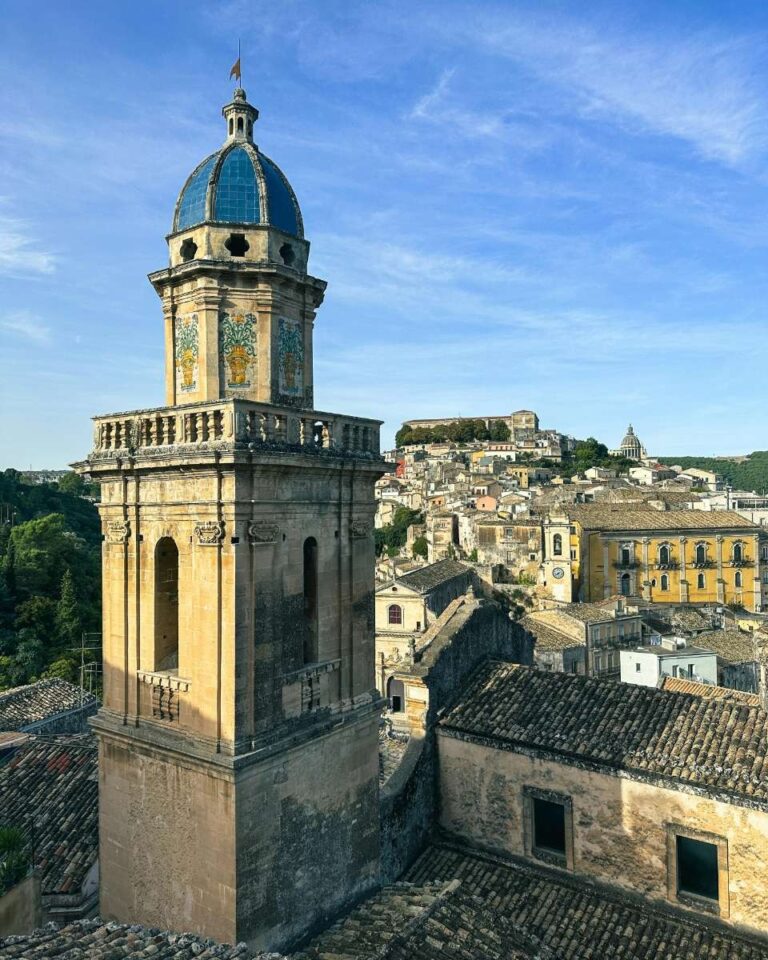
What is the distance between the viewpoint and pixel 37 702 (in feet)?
89.8

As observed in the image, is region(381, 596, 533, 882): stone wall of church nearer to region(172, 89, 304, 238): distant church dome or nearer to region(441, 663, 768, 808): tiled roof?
region(441, 663, 768, 808): tiled roof

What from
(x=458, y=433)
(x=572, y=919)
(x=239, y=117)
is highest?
(x=458, y=433)

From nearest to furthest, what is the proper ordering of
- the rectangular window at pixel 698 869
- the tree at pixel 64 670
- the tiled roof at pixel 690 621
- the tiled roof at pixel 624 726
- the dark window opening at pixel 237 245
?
the dark window opening at pixel 237 245
the rectangular window at pixel 698 869
the tiled roof at pixel 624 726
the tree at pixel 64 670
the tiled roof at pixel 690 621

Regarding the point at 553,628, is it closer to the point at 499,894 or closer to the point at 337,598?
the point at 499,894

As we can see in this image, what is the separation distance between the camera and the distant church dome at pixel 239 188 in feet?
36.5

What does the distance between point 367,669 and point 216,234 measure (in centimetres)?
711

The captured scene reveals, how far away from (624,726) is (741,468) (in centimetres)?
18919

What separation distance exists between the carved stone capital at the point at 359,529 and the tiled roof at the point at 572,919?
5.63 m

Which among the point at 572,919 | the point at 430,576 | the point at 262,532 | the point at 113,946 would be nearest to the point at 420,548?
the point at 430,576

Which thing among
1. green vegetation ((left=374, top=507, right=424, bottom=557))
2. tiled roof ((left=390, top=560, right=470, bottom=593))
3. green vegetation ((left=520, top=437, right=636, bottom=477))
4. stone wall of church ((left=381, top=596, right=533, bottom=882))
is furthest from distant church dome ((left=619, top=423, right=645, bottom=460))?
stone wall of church ((left=381, top=596, right=533, bottom=882))

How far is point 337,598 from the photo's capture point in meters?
11.6

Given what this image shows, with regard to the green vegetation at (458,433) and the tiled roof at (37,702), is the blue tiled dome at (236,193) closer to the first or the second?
the tiled roof at (37,702)

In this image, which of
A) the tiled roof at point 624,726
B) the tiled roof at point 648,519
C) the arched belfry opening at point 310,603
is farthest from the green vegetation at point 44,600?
the tiled roof at point 648,519

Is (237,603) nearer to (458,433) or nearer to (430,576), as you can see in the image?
(430,576)
